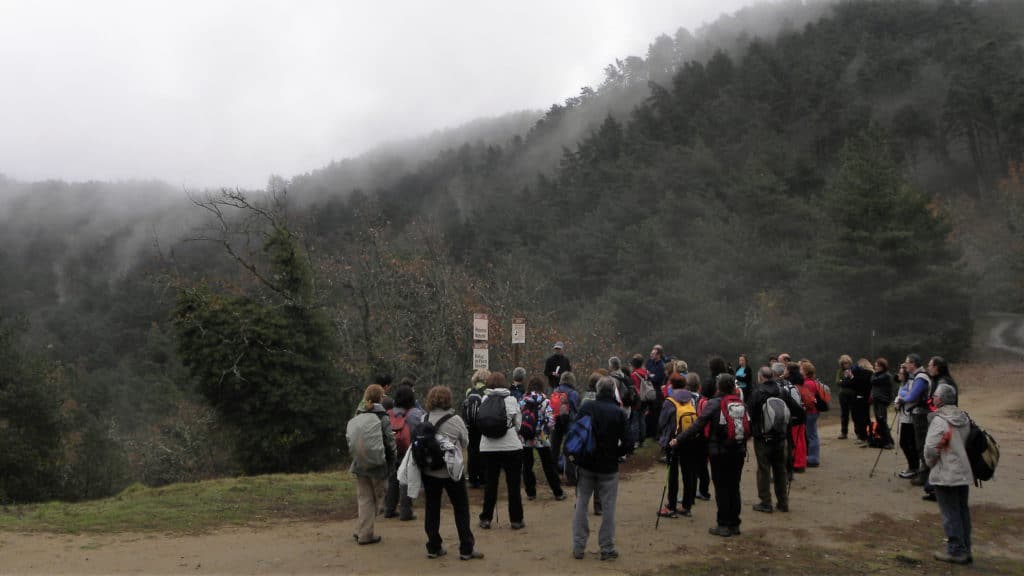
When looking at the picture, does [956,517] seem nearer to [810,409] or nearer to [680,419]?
[680,419]

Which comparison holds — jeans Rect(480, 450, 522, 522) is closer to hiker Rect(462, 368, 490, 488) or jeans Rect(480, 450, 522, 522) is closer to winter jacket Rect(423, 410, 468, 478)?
hiker Rect(462, 368, 490, 488)

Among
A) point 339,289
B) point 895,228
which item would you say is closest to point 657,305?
point 895,228

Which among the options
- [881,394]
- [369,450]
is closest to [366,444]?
[369,450]

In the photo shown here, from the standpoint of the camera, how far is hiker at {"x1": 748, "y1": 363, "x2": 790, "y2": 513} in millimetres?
8914

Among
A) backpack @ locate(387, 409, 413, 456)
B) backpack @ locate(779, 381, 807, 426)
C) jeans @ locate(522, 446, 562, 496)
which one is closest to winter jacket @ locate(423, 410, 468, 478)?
backpack @ locate(387, 409, 413, 456)

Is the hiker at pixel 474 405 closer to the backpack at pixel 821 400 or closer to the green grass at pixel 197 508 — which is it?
the green grass at pixel 197 508

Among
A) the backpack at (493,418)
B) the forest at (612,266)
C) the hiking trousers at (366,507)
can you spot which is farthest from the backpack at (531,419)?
the forest at (612,266)

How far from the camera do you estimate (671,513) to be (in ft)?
30.3

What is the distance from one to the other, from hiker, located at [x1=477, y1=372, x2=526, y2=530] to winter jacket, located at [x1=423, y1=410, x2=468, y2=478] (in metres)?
0.82

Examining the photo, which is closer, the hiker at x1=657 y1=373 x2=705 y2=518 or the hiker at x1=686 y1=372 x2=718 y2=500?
the hiker at x1=686 y1=372 x2=718 y2=500

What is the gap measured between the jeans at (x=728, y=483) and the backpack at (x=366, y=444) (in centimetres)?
361

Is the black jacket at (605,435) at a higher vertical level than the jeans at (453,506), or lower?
higher

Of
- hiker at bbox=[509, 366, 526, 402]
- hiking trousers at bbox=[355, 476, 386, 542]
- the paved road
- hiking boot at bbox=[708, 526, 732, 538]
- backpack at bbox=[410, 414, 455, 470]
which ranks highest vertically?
the paved road

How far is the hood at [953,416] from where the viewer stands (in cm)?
727
